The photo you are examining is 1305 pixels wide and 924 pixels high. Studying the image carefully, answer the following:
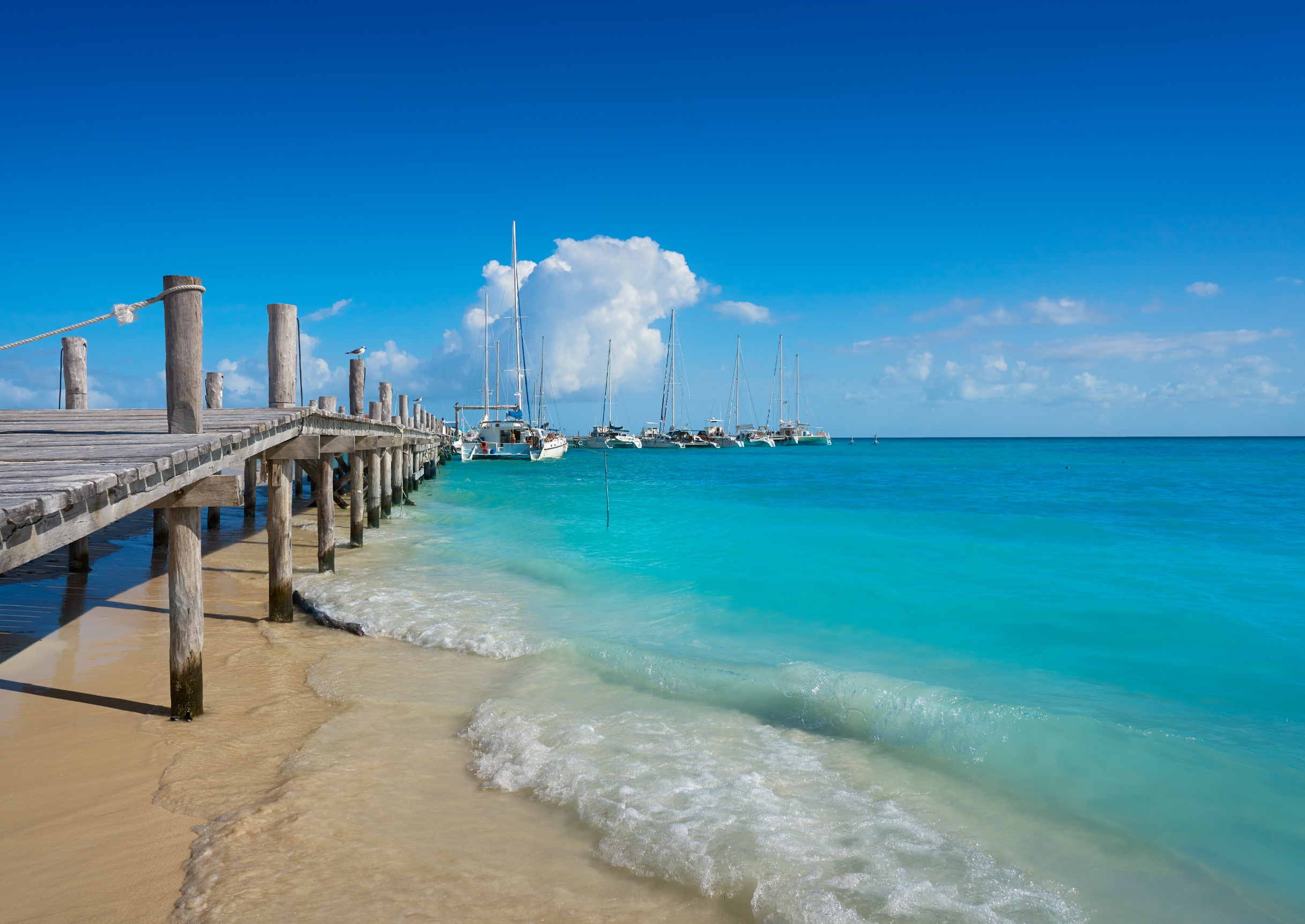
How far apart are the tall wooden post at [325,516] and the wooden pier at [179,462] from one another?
2 cm

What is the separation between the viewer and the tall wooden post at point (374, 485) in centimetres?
1798

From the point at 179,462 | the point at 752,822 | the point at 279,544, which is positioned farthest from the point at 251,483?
the point at 752,822

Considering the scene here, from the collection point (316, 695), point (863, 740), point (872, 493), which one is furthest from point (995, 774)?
point (872, 493)

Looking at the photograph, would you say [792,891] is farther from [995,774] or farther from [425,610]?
[425,610]

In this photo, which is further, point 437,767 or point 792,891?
point 437,767

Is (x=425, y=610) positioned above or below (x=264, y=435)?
below

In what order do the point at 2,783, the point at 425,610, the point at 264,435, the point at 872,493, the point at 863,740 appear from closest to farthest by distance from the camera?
the point at 2,783
the point at 863,740
the point at 264,435
the point at 425,610
the point at 872,493

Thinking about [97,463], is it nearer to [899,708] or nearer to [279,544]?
[279,544]

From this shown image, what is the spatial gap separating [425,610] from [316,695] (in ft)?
11.1

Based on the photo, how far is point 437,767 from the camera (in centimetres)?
533

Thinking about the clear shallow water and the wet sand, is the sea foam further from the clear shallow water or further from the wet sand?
the wet sand

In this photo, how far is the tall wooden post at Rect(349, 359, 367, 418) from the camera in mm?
14766

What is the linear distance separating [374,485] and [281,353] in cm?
1026

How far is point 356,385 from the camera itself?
14859 mm
